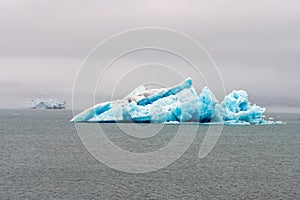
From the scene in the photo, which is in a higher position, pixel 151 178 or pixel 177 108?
pixel 177 108

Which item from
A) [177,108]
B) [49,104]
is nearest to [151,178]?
[177,108]

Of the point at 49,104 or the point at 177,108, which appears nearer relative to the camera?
the point at 177,108

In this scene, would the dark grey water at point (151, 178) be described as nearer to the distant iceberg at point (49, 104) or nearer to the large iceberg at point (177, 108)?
the large iceberg at point (177, 108)

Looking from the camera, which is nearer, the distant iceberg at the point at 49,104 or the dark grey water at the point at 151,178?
the dark grey water at the point at 151,178

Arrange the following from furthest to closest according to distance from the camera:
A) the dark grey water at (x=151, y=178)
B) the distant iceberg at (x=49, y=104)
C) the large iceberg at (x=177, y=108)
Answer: the distant iceberg at (x=49, y=104), the large iceberg at (x=177, y=108), the dark grey water at (x=151, y=178)

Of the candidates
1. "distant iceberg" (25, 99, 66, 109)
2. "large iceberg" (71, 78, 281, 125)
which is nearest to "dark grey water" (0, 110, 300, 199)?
"large iceberg" (71, 78, 281, 125)

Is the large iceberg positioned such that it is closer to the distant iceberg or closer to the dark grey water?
the dark grey water

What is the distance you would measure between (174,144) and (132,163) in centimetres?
1714

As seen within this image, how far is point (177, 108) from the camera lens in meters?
53.0

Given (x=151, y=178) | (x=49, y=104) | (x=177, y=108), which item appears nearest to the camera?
(x=151, y=178)

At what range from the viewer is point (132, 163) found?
103 feet

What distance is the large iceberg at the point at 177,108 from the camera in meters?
51.4

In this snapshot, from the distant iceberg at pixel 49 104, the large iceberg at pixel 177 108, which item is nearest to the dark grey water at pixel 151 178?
the large iceberg at pixel 177 108

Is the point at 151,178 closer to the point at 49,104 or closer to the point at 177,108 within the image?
the point at 177,108
